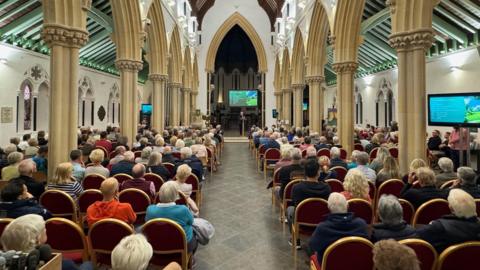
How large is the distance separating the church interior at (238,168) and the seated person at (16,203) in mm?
14

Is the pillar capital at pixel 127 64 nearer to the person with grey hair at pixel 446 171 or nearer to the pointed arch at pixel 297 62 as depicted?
the person with grey hair at pixel 446 171

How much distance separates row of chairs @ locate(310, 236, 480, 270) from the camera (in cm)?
238

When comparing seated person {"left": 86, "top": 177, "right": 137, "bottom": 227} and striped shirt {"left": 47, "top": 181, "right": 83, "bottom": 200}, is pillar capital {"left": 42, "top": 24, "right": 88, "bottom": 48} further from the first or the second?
seated person {"left": 86, "top": 177, "right": 137, "bottom": 227}

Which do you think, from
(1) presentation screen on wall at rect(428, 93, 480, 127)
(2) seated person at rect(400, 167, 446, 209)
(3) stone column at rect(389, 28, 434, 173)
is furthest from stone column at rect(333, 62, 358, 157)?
(2) seated person at rect(400, 167, 446, 209)

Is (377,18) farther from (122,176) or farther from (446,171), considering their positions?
(122,176)

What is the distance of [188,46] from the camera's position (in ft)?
74.8

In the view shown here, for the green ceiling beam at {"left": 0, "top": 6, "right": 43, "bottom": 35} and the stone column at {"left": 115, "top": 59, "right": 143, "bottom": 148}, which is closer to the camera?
the stone column at {"left": 115, "top": 59, "right": 143, "bottom": 148}

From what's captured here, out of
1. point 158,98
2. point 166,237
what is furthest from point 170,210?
point 158,98

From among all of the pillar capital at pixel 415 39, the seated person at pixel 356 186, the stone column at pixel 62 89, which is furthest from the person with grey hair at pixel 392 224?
the stone column at pixel 62 89

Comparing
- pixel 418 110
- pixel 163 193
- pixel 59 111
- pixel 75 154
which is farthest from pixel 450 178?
pixel 59 111

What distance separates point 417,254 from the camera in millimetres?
2461

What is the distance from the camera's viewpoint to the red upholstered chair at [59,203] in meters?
3.86

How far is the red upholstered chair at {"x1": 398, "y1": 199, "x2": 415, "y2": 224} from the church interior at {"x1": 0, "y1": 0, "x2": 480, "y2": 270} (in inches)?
0.6

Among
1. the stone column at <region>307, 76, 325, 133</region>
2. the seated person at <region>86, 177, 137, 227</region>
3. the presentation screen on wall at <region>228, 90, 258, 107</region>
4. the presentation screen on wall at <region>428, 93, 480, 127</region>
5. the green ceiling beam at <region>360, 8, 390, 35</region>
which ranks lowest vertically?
the seated person at <region>86, 177, 137, 227</region>
